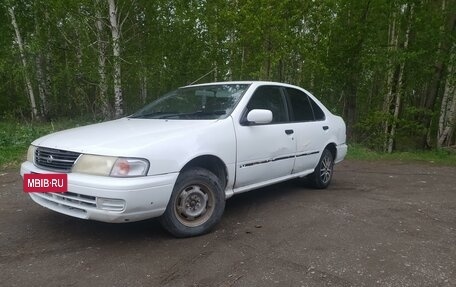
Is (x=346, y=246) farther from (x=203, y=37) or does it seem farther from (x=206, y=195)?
(x=203, y=37)

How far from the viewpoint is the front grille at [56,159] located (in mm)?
3490

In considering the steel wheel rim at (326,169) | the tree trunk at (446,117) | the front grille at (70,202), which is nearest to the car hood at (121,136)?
the front grille at (70,202)

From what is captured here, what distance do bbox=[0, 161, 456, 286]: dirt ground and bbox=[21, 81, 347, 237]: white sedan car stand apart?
1.19 ft

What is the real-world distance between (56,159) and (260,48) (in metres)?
9.04

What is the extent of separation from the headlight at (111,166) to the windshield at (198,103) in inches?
46.7

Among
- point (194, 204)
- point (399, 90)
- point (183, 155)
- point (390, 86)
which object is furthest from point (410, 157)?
point (183, 155)

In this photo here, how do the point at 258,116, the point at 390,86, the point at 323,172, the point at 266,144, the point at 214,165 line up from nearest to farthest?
the point at 214,165 < the point at 258,116 < the point at 266,144 < the point at 323,172 < the point at 390,86

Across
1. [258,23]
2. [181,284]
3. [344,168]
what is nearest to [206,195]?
[181,284]

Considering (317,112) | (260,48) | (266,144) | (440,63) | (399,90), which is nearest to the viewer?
(266,144)

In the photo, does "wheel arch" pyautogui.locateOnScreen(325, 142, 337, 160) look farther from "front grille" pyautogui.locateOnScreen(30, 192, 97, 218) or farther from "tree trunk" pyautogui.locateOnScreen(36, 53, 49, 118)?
"tree trunk" pyautogui.locateOnScreen(36, 53, 49, 118)

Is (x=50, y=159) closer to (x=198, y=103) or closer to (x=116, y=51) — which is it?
(x=198, y=103)

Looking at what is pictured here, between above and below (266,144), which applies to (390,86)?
above

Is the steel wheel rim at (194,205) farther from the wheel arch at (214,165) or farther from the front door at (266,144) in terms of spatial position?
the front door at (266,144)

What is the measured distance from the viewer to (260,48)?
11.7 meters
